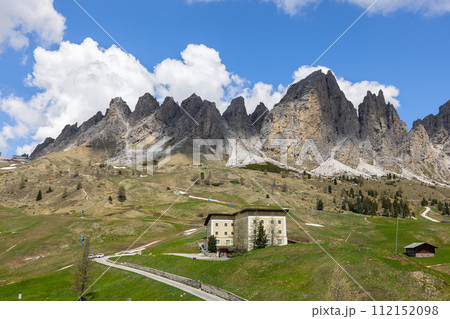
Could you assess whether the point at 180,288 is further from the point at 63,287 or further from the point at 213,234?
the point at 213,234

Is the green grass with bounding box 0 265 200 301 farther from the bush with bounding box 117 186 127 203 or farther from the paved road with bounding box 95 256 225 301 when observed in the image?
the bush with bounding box 117 186 127 203

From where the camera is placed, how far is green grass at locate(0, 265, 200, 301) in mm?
48188

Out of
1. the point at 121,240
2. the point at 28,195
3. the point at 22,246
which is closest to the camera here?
the point at 22,246

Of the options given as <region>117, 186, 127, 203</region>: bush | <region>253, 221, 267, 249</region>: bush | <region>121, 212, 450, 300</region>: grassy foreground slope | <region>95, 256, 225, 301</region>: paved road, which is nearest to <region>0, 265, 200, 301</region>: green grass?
<region>95, 256, 225, 301</region>: paved road

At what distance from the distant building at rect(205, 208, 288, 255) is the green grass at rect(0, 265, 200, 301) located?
25.5m

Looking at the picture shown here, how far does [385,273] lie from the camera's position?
3822 centimetres

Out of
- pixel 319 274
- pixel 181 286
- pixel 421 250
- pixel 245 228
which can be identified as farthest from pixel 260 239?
pixel 421 250

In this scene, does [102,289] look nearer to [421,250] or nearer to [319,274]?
[319,274]

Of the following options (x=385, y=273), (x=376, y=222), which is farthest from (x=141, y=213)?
(x=385, y=273)

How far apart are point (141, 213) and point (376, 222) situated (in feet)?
325

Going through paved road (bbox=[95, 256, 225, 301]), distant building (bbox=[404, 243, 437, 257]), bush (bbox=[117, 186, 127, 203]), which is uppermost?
bush (bbox=[117, 186, 127, 203])

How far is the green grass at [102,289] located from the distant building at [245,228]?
2546cm

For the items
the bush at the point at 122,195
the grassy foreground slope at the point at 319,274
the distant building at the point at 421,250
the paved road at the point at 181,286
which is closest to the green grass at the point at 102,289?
the paved road at the point at 181,286

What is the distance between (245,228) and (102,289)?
3291 cm
